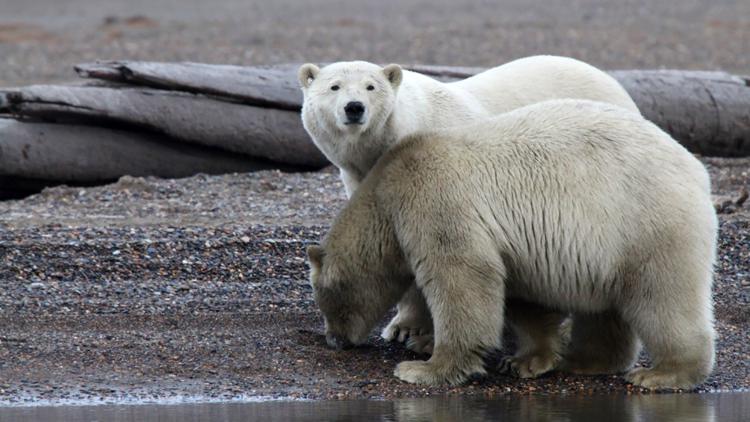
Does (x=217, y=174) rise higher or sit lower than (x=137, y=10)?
lower

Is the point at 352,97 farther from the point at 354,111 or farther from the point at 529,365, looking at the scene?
the point at 529,365

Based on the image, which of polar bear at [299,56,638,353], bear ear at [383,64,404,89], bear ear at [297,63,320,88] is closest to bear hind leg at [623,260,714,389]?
polar bear at [299,56,638,353]

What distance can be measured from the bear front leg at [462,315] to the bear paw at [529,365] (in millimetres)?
289

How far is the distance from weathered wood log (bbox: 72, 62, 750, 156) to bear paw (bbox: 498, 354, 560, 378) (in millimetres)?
4524

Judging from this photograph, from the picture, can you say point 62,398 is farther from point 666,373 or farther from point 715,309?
point 715,309

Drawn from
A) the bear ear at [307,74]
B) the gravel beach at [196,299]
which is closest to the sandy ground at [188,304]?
the gravel beach at [196,299]

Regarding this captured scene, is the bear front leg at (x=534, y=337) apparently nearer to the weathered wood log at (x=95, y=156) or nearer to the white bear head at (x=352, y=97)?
the white bear head at (x=352, y=97)

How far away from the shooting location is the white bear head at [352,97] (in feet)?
25.3

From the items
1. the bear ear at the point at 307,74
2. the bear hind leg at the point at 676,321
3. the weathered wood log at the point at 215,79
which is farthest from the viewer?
the weathered wood log at the point at 215,79

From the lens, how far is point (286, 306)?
8547 mm

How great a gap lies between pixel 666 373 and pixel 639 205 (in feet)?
2.90

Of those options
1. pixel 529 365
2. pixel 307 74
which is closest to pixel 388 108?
pixel 307 74

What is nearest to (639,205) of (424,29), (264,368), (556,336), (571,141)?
(571,141)

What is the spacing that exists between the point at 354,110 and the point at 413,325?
1368 millimetres
